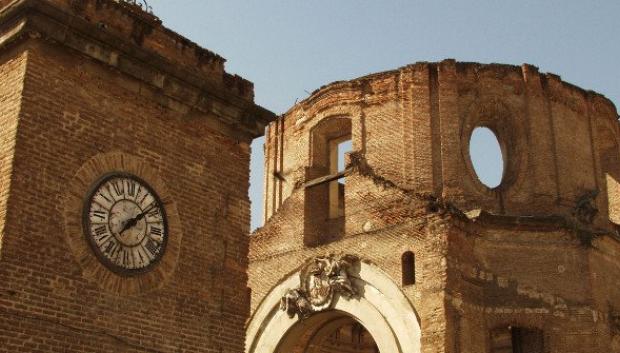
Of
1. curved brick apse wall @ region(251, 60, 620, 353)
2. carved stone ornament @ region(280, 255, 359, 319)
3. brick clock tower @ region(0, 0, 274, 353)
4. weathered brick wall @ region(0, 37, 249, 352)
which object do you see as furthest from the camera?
carved stone ornament @ region(280, 255, 359, 319)

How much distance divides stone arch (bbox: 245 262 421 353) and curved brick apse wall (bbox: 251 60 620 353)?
90 millimetres

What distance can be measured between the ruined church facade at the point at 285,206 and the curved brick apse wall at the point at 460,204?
0.05 meters

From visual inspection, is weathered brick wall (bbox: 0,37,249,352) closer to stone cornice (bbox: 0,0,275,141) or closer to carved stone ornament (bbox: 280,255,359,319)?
stone cornice (bbox: 0,0,275,141)

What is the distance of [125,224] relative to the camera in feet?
30.3

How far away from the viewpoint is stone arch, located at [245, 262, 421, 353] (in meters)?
16.8

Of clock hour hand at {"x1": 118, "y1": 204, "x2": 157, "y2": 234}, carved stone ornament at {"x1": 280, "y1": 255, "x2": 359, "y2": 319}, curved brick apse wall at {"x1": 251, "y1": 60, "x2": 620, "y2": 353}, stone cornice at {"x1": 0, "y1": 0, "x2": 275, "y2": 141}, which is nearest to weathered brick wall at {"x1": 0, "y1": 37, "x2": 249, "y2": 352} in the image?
stone cornice at {"x1": 0, "y1": 0, "x2": 275, "y2": 141}

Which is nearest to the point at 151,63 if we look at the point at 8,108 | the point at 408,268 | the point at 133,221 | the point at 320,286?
the point at 8,108

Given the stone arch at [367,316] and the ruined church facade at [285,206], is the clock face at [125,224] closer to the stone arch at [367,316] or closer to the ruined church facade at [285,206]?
the ruined church facade at [285,206]

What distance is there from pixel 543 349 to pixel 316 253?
5616mm

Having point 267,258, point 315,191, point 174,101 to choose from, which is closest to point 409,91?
point 315,191

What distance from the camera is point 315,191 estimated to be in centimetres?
2061

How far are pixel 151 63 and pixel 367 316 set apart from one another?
31.1 feet

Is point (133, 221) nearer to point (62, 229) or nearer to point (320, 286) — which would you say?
point (62, 229)

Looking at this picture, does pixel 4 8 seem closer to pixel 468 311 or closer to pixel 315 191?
pixel 468 311
